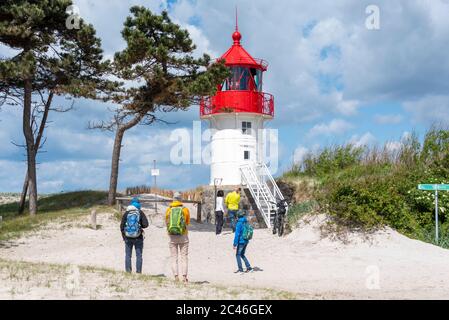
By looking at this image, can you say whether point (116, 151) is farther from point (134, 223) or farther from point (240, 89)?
point (134, 223)

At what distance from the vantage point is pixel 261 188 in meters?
27.6

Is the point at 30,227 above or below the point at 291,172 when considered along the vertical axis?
below

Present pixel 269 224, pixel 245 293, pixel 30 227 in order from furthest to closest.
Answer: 1. pixel 269 224
2. pixel 30 227
3. pixel 245 293

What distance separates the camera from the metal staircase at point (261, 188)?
87.5 feet

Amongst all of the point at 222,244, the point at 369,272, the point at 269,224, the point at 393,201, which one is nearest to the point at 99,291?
the point at 369,272

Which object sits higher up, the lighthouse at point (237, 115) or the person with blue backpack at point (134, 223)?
the lighthouse at point (237, 115)

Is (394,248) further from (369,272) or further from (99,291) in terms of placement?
(99,291)

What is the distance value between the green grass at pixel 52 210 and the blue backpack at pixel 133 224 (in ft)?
35.3

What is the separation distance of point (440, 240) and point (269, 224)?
8159mm

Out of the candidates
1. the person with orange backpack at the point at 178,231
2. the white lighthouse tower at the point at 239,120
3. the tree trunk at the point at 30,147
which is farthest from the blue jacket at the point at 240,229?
the tree trunk at the point at 30,147

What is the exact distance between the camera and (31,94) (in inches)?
1220

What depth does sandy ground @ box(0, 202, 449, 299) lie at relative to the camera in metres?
14.2

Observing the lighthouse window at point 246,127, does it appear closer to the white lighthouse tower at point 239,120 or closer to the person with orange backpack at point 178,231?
the white lighthouse tower at point 239,120

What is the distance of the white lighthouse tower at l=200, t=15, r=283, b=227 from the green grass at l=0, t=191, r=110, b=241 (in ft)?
22.3
